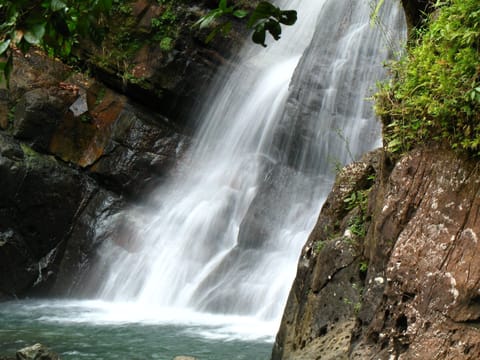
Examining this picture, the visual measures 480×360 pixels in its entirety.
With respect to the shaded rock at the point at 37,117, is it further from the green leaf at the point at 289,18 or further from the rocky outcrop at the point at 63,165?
the green leaf at the point at 289,18

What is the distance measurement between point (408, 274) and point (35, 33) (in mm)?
2812

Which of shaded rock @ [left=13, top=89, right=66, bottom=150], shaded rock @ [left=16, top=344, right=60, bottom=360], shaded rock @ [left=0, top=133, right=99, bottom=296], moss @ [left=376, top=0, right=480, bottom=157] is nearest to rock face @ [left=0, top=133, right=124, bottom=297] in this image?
shaded rock @ [left=0, top=133, right=99, bottom=296]

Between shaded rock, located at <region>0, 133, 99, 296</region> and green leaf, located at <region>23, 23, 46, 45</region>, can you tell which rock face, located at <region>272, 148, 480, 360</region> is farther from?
shaded rock, located at <region>0, 133, 99, 296</region>

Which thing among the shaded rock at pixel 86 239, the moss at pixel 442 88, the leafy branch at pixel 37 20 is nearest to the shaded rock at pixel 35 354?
the moss at pixel 442 88

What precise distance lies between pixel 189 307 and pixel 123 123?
4.90 m

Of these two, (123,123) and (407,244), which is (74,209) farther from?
(407,244)

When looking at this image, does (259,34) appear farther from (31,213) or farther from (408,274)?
(31,213)

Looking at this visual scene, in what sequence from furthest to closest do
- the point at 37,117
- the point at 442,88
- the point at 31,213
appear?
the point at 37,117, the point at 31,213, the point at 442,88

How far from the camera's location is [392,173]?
3.99m

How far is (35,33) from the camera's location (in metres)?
1.41

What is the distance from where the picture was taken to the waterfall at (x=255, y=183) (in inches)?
397

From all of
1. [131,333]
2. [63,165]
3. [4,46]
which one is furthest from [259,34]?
[63,165]

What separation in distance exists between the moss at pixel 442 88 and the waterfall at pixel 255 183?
5274 millimetres

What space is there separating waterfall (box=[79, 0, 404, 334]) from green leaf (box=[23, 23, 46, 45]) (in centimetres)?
766
